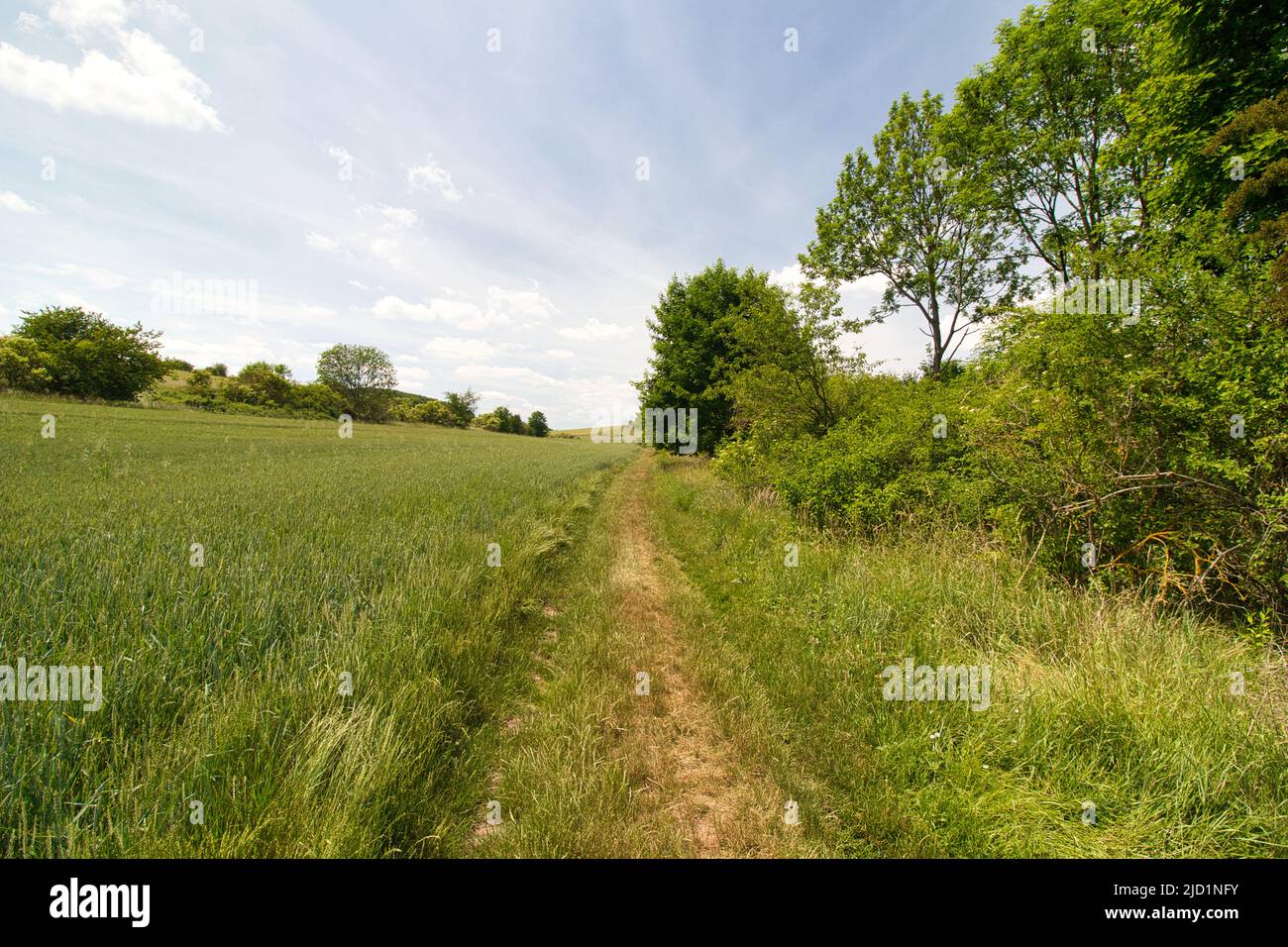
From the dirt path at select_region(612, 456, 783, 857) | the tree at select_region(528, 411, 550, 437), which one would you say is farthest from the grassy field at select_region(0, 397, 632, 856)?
the tree at select_region(528, 411, 550, 437)

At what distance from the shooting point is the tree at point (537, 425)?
407ft

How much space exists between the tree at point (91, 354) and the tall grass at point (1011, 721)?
7303 cm

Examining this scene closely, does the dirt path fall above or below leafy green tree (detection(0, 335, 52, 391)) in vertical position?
below

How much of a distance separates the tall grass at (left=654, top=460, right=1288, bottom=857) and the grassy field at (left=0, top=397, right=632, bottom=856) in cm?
225

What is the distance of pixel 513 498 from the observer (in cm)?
1077

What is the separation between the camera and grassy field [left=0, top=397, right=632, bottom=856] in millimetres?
1910

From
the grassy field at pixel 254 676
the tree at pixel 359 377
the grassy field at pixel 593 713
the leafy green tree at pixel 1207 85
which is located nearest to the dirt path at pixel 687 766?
the grassy field at pixel 593 713

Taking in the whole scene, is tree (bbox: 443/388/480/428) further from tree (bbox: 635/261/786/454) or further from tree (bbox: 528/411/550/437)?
tree (bbox: 635/261/786/454)

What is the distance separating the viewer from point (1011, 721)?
2.88m

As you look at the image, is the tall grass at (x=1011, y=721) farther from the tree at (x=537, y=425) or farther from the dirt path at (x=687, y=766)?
the tree at (x=537, y=425)
